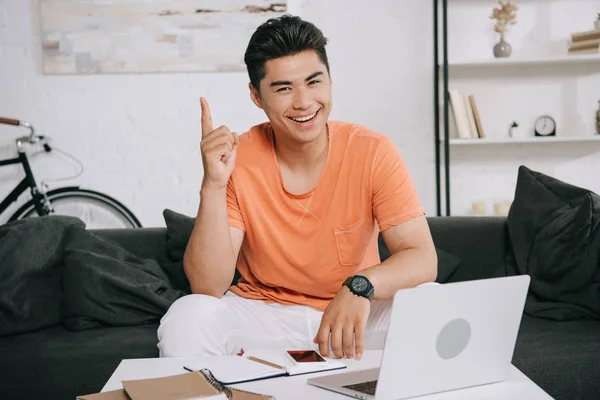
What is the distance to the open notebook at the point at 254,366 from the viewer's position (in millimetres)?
1255

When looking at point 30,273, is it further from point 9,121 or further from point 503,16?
point 503,16

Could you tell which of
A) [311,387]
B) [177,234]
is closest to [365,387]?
[311,387]

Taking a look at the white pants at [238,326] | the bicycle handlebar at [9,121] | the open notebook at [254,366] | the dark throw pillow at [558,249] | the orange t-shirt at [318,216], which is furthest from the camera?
the bicycle handlebar at [9,121]

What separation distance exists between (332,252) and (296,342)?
0.85ft

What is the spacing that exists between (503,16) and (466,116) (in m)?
0.56

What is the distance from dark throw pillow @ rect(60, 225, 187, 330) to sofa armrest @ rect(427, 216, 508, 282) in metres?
0.98

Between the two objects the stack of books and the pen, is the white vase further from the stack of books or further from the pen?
the pen

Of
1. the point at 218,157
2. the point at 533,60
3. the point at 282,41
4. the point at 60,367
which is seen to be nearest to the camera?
the point at 218,157

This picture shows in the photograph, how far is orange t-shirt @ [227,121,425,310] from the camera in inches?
74.8

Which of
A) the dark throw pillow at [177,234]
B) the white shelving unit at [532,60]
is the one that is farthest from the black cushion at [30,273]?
the white shelving unit at [532,60]

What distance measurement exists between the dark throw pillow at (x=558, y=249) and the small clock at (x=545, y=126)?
1.44 m

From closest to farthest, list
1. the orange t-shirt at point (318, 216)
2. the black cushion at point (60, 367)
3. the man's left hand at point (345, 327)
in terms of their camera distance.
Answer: the man's left hand at point (345, 327)
the orange t-shirt at point (318, 216)
the black cushion at point (60, 367)

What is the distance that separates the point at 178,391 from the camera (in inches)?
44.3

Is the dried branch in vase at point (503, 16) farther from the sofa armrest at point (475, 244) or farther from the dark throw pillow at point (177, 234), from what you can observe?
the dark throw pillow at point (177, 234)
